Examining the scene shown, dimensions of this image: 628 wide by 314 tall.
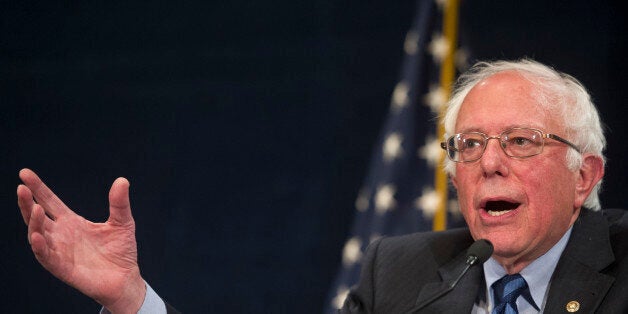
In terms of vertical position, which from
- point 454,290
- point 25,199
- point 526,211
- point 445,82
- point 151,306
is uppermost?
point 445,82

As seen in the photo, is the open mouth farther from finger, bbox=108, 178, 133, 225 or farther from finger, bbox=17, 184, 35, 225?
finger, bbox=17, 184, 35, 225

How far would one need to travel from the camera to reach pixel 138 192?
148 inches

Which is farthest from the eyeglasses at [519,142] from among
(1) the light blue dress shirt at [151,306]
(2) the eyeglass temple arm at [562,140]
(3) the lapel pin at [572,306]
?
(1) the light blue dress shirt at [151,306]

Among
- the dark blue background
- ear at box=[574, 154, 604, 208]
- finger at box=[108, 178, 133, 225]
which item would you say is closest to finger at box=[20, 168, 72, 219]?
finger at box=[108, 178, 133, 225]

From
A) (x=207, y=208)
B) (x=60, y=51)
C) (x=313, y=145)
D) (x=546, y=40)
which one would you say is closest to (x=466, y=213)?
(x=546, y=40)

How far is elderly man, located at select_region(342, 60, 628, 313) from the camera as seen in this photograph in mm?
2008

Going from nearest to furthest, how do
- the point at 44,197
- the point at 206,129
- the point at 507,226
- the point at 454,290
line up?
the point at 44,197
the point at 507,226
the point at 454,290
the point at 206,129

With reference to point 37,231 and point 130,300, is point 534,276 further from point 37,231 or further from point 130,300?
point 37,231

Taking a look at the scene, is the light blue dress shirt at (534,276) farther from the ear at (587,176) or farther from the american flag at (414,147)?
the american flag at (414,147)

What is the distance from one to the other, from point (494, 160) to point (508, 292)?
Result: 0.33 meters

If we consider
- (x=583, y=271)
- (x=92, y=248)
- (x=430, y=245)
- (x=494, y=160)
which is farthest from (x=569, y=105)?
(x=92, y=248)

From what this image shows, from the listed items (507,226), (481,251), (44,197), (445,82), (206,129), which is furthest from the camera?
(206,129)

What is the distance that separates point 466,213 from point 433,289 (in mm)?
211

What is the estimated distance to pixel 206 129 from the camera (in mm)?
3752
